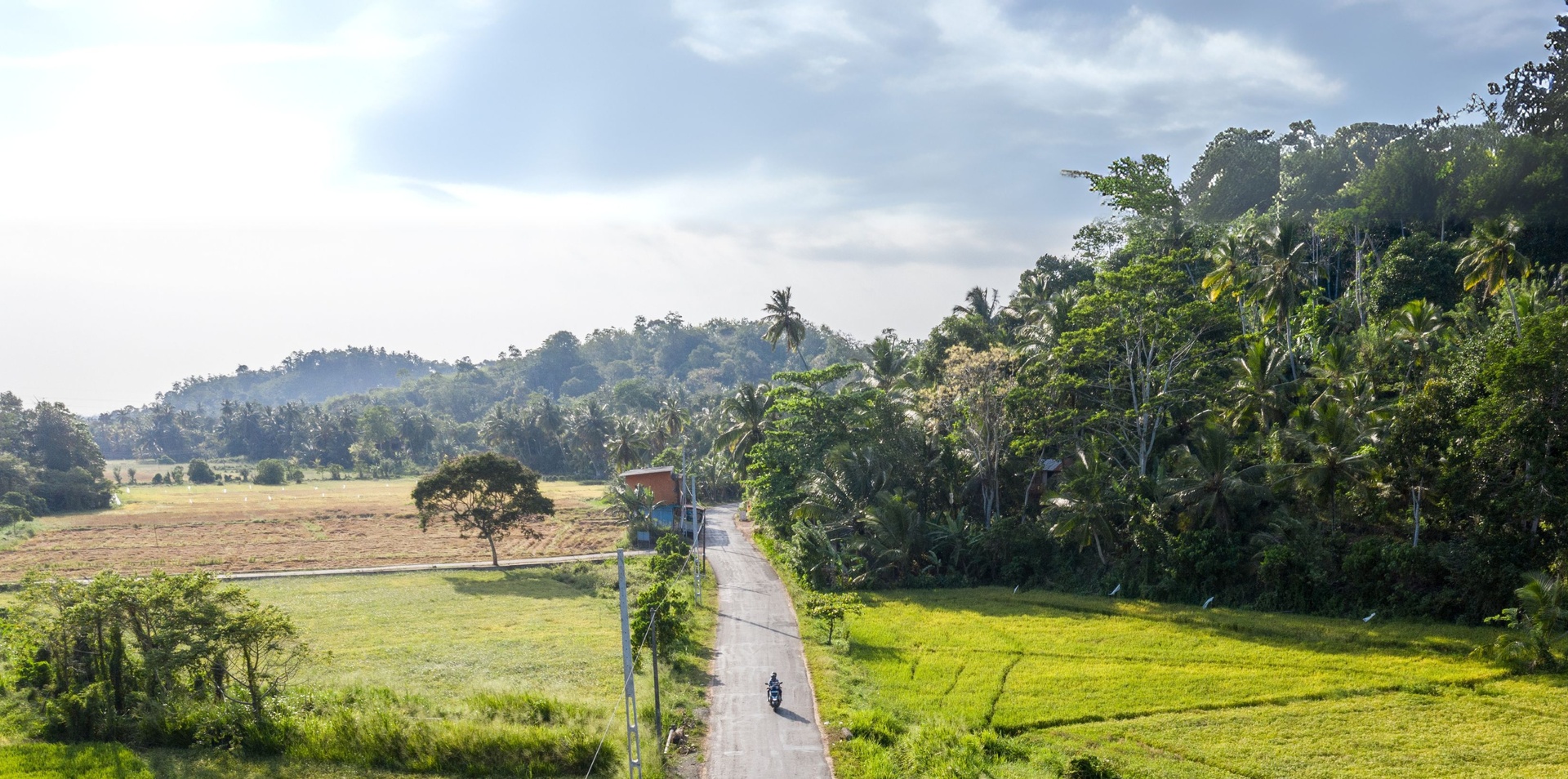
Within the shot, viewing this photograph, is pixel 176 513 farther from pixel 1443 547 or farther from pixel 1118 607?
pixel 1443 547

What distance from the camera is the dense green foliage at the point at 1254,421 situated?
2761 cm

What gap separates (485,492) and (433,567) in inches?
211

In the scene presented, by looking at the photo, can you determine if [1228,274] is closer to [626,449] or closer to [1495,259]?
[1495,259]

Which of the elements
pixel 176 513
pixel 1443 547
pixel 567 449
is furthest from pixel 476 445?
pixel 1443 547

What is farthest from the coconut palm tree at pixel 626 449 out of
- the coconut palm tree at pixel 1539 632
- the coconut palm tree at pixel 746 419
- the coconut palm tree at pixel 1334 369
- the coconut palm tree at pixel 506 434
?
the coconut palm tree at pixel 1539 632

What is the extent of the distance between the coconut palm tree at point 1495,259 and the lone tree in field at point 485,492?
4759cm

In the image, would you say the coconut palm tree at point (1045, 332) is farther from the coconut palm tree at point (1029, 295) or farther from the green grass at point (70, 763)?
the green grass at point (70, 763)

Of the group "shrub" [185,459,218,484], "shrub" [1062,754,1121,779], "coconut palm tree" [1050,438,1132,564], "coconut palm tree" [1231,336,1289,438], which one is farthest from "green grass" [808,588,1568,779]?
"shrub" [185,459,218,484]

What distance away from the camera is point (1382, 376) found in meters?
34.0

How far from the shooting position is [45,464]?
90.3 meters

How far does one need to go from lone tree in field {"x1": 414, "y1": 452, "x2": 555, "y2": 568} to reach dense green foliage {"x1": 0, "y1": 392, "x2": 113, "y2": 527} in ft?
142

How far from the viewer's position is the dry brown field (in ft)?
171

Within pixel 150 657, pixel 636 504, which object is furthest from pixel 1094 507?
pixel 636 504

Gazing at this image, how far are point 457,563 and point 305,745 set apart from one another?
35.3 metres
